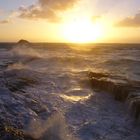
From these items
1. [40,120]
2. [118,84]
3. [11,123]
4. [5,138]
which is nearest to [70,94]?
[118,84]

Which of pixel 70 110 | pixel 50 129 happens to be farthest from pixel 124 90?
pixel 50 129

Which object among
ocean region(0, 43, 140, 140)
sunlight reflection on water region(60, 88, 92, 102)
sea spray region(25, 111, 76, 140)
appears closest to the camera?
sea spray region(25, 111, 76, 140)

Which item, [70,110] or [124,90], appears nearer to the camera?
[70,110]

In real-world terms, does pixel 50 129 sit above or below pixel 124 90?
below

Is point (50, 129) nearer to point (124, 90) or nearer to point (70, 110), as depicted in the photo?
point (70, 110)

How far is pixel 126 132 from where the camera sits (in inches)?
345

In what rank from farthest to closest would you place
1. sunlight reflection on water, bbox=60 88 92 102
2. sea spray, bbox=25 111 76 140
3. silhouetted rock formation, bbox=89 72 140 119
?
sunlight reflection on water, bbox=60 88 92 102 → silhouetted rock formation, bbox=89 72 140 119 → sea spray, bbox=25 111 76 140

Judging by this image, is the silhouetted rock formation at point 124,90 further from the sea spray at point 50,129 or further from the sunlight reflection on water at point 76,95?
the sea spray at point 50,129

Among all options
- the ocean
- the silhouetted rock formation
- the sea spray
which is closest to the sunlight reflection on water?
the ocean

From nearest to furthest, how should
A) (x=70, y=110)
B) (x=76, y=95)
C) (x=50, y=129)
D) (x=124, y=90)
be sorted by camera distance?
1. (x=50, y=129)
2. (x=70, y=110)
3. (x=124, y=90)
4. (x=76, y=95)

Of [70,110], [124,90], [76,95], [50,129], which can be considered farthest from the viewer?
[76,95]

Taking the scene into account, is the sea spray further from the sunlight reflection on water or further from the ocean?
Result: the sunlight reflection on water

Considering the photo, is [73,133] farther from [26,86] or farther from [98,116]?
[26,86]

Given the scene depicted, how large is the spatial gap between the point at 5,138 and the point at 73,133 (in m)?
2.24
